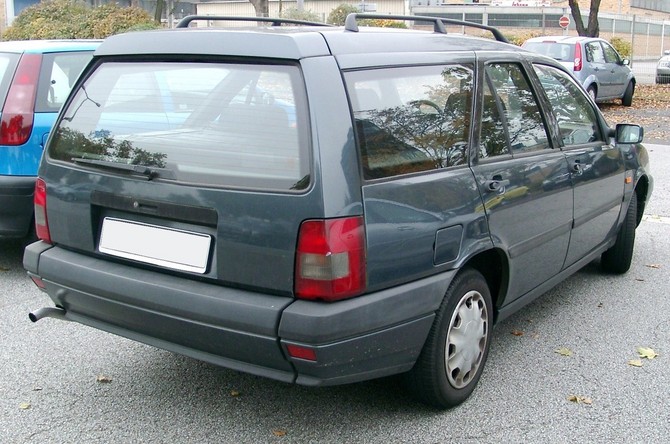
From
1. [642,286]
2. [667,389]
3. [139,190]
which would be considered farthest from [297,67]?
[642,286]

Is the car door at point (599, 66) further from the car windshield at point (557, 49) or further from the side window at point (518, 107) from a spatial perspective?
the side window at point (518, 107)

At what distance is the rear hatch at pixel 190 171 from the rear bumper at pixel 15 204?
192 cm

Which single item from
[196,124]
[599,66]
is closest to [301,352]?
[196,124]

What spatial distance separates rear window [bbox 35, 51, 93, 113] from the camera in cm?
561

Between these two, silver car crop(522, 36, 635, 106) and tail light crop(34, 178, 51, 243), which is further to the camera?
silver car crop(522, 36, 635, 106)

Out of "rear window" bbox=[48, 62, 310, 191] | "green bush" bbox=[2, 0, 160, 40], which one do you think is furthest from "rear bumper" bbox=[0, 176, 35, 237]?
"green bush" bbox=[2, 0, 160, 40]

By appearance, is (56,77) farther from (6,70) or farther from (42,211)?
(42,211)

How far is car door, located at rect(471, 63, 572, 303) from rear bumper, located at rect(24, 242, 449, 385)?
2.15 ft

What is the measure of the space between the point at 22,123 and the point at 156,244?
2.73 metres

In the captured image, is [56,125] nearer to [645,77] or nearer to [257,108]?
[257,108]

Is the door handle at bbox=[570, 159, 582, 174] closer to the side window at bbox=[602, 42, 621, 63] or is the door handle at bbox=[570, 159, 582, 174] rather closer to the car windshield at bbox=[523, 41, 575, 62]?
the car windshield at bbox=[523, 41, 575, 62]

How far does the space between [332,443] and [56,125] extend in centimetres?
200

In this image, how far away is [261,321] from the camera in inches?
117

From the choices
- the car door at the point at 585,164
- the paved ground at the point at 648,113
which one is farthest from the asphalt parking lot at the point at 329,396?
the paved ground at the point at 648,113
